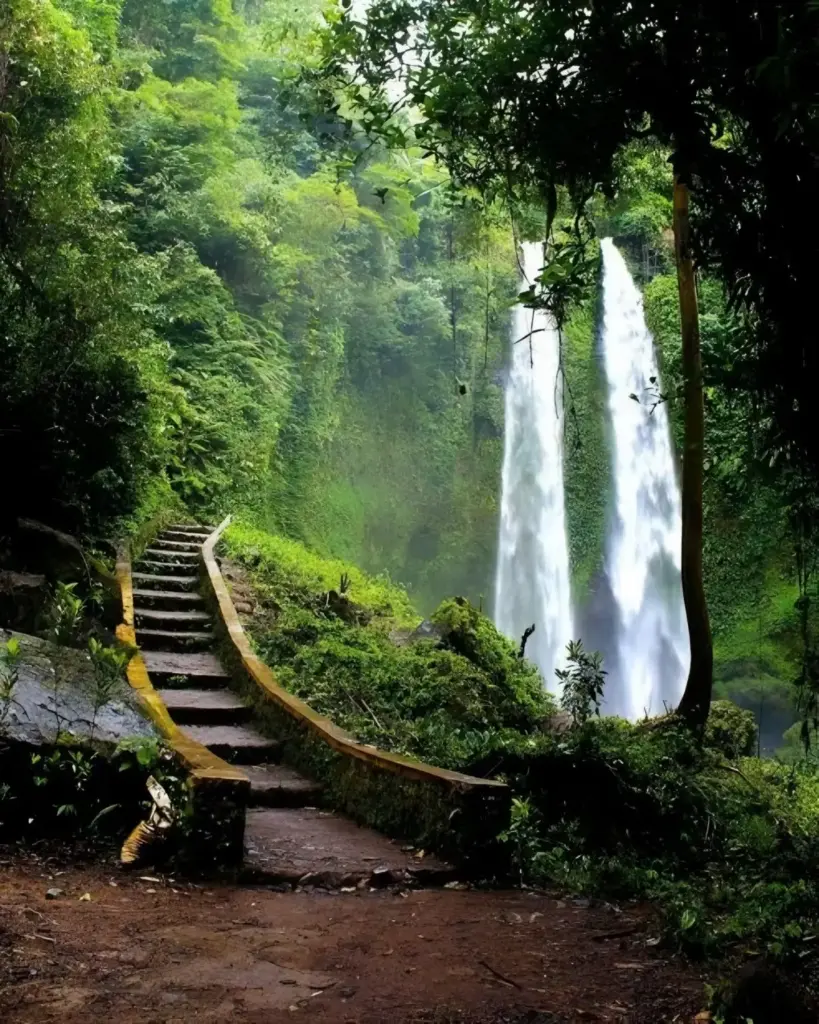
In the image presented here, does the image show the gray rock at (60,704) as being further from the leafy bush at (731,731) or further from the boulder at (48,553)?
the leafy bush at (731,731)

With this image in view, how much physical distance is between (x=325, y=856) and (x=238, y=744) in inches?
81.4

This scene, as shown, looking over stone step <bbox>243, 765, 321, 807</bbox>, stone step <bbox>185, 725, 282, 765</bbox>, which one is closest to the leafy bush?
stone step <bbox>185, 725, 282, 765</bbox>

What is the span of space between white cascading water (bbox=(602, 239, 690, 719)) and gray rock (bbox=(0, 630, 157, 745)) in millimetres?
17651

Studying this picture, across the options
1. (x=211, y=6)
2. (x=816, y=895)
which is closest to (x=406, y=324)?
(x=211, y=6)

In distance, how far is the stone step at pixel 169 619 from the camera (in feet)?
32.1

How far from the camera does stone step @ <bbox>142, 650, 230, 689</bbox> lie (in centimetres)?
838

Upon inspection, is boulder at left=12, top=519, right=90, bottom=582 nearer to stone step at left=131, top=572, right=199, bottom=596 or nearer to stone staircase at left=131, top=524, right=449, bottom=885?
stone staircase at left=131, top=524, right=449, bottom=885

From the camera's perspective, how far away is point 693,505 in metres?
9.40

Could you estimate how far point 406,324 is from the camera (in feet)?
84.9

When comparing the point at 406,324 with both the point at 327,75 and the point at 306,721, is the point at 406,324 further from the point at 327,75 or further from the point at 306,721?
the point at 306,721

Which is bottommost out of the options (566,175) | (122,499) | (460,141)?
(122,499)

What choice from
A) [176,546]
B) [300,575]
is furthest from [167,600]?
[300,575]

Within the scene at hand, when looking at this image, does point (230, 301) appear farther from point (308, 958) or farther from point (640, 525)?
point (308, 958)

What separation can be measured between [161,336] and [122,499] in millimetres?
8533
